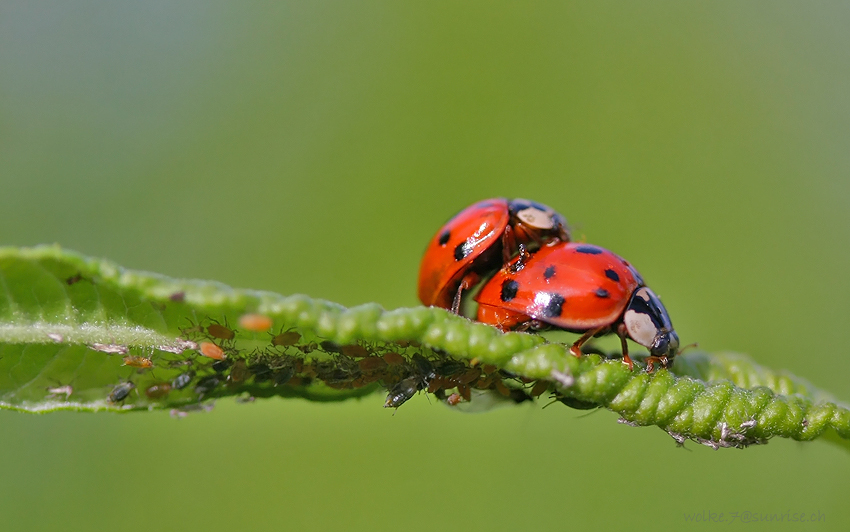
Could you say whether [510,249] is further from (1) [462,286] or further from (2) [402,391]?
(2) [402,391]

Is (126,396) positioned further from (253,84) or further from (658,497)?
(253,84)

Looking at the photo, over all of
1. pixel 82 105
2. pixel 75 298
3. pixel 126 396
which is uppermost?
pixel 82 105

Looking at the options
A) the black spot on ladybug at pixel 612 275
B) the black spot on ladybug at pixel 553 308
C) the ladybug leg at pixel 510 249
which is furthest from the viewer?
the ladybug leg at pixel 510 249

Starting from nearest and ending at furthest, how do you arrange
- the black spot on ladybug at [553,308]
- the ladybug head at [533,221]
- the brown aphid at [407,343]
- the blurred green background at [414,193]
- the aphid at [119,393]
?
1. the brown aphid at [407,343]
2. the aphid at [119,393]
3. the black spot on ladybug at [553,308]
4. the ladybug head at [533,221]
5. the blurred green background at [414,193]

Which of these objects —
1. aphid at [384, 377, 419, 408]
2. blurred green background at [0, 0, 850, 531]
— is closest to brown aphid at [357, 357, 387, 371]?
aphid at [384, 377, 419, 408]

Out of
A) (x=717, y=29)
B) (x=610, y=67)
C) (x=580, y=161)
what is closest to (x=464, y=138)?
(x=580, y=161)

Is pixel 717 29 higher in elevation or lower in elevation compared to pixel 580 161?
higher

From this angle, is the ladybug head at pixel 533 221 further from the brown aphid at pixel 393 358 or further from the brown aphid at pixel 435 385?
the brown aphid at pixel 393 358

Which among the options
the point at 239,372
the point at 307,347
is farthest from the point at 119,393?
the point at 307,347

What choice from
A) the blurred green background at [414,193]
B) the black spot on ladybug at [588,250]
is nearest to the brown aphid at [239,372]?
the black spot on ladybug at [588,250]
